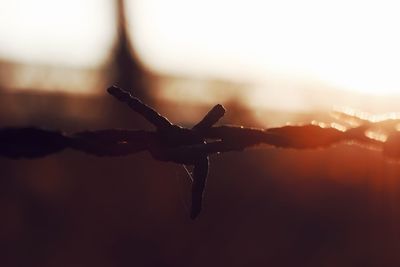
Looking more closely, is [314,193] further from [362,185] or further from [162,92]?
[162,92]

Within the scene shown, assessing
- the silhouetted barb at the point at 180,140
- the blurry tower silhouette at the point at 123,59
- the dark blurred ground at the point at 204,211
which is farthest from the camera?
the blurry tower silhouette at the point at 123,59

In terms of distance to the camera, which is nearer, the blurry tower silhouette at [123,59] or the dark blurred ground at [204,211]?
the dark blurred ground at [204,211]

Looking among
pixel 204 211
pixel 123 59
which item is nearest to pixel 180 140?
pixel 204 211

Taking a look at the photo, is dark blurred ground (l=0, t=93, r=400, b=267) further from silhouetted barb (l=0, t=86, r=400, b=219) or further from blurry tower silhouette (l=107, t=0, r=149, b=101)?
silhouetted barb (l=0, t=86, r=400, b=219)

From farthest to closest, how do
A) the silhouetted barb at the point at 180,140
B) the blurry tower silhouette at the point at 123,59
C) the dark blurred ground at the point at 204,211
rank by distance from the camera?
the blurry tower silhouette at the point at 123,59 < the dark blurred ground at the point at 204,211 < the silhouetted barb at the point at 180,140

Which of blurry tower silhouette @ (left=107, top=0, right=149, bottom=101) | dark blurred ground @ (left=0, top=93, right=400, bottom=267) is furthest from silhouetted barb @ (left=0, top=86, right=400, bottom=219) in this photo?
blurry tower silhouette @ (left=107, top=0, right=149, bottom=101)

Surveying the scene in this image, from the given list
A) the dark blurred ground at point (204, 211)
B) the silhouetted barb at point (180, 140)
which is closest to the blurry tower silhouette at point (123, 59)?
the dark blurred ground at point (204, 211)

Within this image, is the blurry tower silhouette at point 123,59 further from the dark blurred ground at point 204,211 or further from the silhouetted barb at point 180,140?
the silhouetted barb at point 180,140
